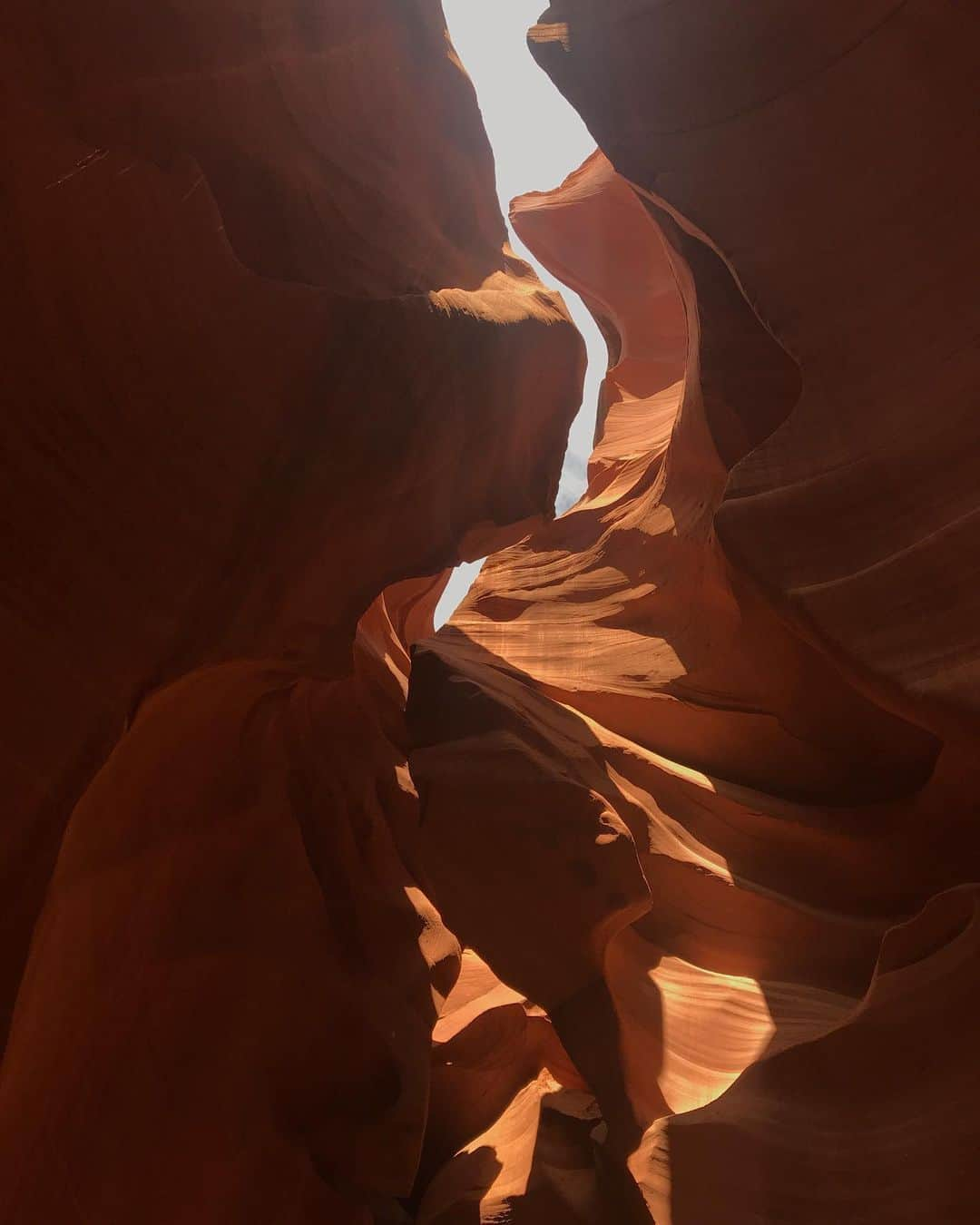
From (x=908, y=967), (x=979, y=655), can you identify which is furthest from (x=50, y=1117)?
(x=979, y=655)

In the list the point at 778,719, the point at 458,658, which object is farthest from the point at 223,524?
the point at 778,719

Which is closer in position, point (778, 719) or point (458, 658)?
point (778, 719)

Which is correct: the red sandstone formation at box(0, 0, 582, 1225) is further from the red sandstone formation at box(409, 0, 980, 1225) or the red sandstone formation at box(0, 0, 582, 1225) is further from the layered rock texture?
the red sandstone formation at box(409, 0, 980, 1225)

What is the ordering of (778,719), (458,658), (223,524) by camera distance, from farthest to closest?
(458,658)
(778,719)
(223,524)

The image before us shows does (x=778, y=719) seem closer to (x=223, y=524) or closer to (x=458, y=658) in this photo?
(x=458, y=658)

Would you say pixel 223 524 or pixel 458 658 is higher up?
pixel 223 524

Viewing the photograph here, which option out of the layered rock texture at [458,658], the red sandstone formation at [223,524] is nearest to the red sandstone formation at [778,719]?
the layered rock texture at [458,658]

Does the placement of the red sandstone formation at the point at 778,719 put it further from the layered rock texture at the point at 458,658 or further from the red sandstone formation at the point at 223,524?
the red sandstone formation at the point at 223,524

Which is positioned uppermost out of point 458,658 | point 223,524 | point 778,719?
point 223,524

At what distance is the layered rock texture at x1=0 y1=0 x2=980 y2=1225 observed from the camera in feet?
5.00

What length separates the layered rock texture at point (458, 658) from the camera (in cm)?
153

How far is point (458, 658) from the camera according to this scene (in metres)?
2.80

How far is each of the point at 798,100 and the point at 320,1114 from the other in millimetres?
2840

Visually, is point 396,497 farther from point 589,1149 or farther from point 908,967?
point 589,1149
